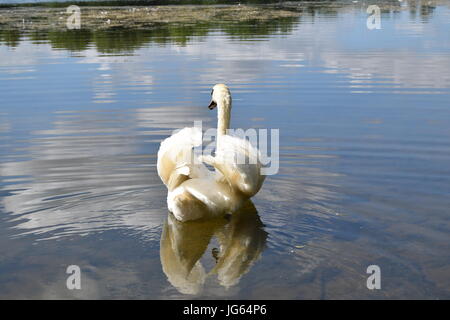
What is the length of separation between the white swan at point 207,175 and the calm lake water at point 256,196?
0.32 m

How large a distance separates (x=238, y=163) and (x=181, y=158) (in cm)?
68

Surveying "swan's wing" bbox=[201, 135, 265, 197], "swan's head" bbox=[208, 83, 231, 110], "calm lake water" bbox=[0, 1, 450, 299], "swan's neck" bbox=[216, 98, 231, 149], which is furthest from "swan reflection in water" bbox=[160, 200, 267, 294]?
"swan's head" bbox=[208, 83, 231, 110]

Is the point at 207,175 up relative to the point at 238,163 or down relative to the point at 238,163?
down

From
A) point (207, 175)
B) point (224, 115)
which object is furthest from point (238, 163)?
point (224, 115)

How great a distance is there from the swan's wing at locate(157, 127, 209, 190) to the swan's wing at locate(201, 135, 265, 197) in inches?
7.3

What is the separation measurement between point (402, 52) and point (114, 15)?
28.5m

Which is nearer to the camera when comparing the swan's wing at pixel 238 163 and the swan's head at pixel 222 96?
the swan's wing at pixel 238 163

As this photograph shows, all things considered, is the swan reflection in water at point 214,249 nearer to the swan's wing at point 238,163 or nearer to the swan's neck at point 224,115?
the swan's wing at point 238,163

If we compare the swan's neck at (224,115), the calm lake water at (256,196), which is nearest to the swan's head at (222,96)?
the swan's neck at (224,115)

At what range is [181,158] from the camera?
7742mm

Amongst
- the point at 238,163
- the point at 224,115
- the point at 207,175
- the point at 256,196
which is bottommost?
the point at 256,196

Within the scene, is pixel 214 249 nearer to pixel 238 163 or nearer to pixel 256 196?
pixel 238 163

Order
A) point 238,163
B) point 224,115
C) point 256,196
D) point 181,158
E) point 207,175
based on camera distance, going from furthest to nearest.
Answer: point 256,196, point 224,115, point 207,175, point 181,158, point 238,163

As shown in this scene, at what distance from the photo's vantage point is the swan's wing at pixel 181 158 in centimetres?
763
